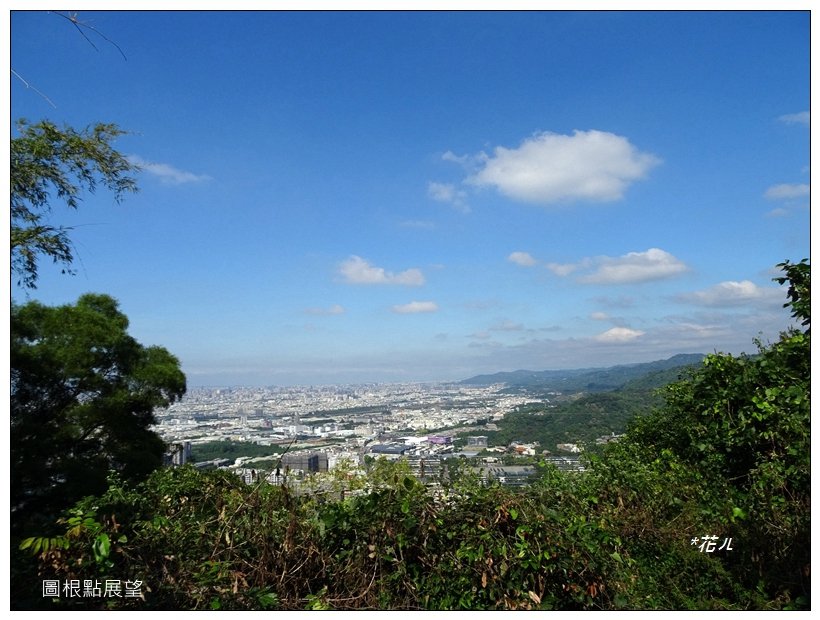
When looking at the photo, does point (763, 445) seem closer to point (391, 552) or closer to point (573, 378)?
point (391, 552)

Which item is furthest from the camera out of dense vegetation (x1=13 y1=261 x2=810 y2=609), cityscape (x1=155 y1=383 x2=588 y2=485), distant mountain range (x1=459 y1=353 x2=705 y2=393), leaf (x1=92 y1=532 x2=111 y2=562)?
distant mountain range (x1=459 y1=353 x2=705 y2=393)

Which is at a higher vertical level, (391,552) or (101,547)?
(101,547)

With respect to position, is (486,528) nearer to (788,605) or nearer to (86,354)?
(788,605)

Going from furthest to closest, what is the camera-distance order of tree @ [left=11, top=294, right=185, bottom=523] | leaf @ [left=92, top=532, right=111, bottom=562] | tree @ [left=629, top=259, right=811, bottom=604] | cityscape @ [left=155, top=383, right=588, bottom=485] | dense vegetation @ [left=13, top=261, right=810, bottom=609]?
1. tree @ [left=11, top=294, right=185, bottom=523]
2. cityscape @ [left=155, top=383, right=588, bottom=485]
3. tree @ [left=629, top=259, right=811, bottom=604]
4. dense vegetation @ [left=13, top=261, right=810, bottom=609]
5. leaf @ [left=92, top=532, right=111, bottom=562]

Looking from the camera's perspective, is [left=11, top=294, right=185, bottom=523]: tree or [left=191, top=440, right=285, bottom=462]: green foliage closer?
[left=191, top=440, right=285, bottom=462]: green foliage

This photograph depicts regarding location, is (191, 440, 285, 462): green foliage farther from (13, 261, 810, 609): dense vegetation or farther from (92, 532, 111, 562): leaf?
(92, 532, 111, 562): leaf

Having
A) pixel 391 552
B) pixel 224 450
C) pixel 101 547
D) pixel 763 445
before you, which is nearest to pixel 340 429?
pixel 224 450

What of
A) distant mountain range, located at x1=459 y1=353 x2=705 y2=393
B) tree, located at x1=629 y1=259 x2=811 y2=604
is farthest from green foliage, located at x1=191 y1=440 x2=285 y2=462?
distant mountain range, located at x1=459 y1=353 x2=705 y2=393
